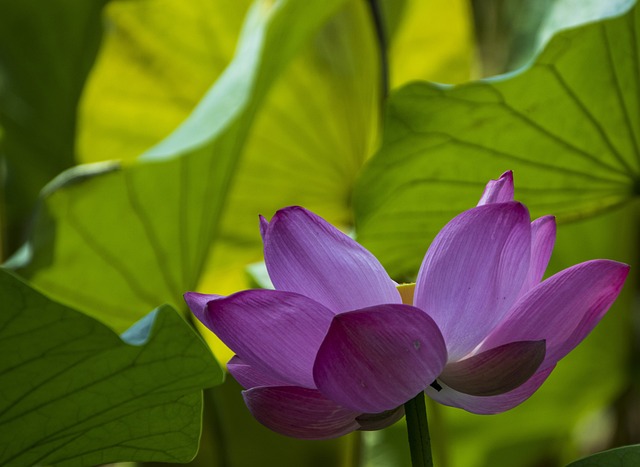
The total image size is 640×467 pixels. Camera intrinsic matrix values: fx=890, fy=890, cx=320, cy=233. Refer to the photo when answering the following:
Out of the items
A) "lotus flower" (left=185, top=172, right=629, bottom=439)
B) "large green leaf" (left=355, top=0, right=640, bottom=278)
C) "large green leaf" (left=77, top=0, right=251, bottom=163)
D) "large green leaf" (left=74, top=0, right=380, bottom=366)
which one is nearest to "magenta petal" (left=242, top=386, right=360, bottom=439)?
Answer: "lotus flower" (left=185, top=172, right=629, bottom=439)

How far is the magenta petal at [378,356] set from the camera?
264mm

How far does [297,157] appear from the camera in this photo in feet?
3.01

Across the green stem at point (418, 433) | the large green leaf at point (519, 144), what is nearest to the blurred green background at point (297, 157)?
the large green leaf at point (519, 144)

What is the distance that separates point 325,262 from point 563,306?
77mm

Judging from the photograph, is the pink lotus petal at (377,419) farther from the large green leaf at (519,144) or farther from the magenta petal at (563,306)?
the large green leaf at (519,144)

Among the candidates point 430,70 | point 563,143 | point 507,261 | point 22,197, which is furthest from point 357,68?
point 507,261

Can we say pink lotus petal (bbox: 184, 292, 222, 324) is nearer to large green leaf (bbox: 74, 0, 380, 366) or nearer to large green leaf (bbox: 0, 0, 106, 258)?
large green leaf (bbox: 74, 0, 380, 366)

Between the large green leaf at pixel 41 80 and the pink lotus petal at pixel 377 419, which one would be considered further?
the large green leaf at pixel 41 80

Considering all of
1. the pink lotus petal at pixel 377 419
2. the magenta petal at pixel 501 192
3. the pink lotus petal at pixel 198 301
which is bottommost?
the pink lotus petal at pixel 377 419

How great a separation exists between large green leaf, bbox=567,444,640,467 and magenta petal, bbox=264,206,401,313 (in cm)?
11

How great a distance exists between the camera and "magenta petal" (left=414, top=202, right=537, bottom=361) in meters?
0.29

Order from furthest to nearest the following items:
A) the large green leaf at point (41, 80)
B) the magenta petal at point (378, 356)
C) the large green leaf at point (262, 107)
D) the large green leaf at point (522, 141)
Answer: the large green leaf at point (41, 80)
the large green leaf at point (262, 107)
the large green leaf at point (522, 141)
the magenta petal at point (378, 356)

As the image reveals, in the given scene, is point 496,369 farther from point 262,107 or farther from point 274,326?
point 262,107

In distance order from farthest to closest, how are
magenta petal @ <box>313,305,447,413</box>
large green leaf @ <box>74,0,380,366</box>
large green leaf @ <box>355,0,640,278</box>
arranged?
large green leaf @ <box>74,0,380,366</box> → large green leaf @ <box>355,0,640,278</box> → magenta petal @ <box>313,305,447,413</box>
